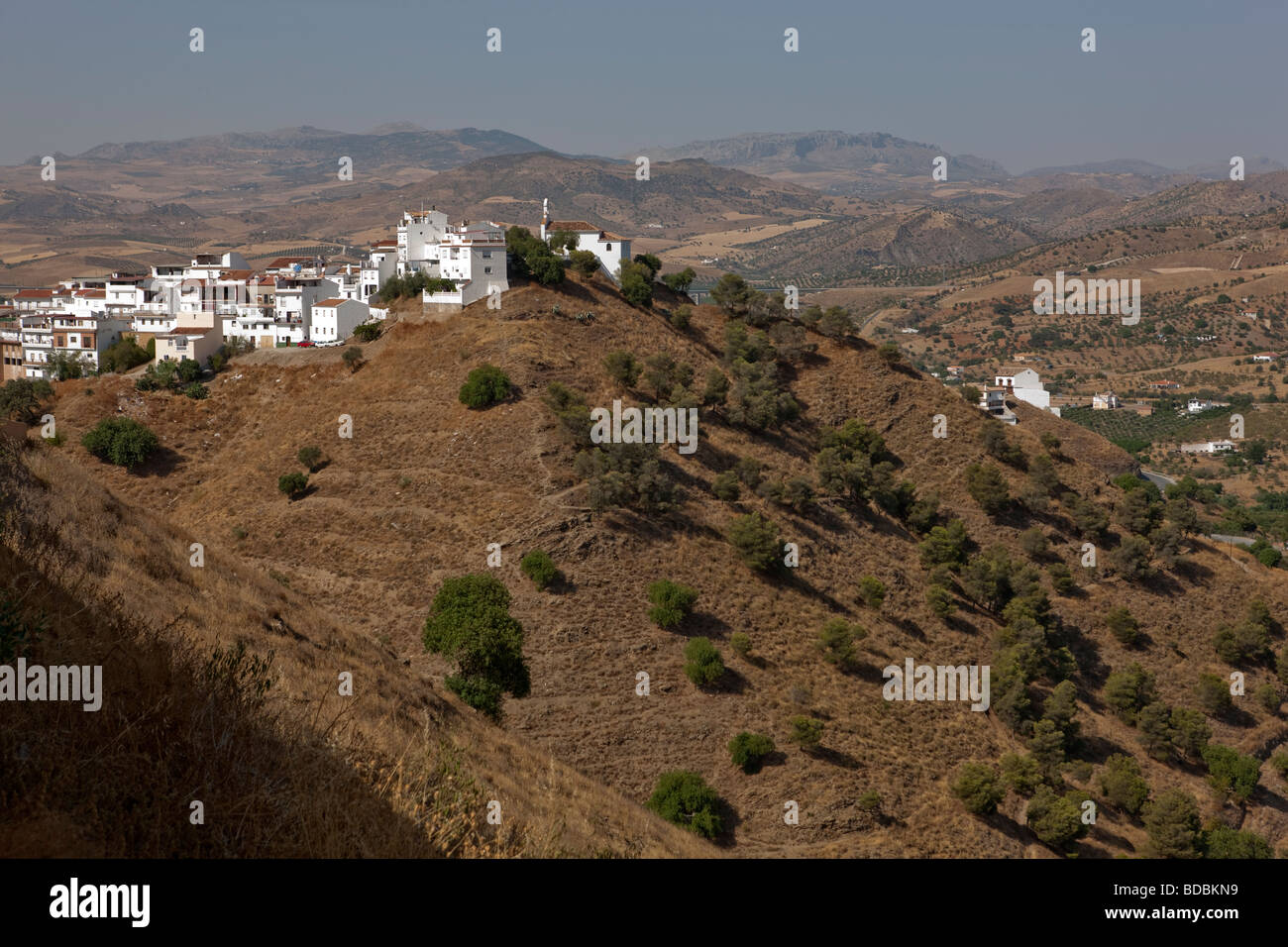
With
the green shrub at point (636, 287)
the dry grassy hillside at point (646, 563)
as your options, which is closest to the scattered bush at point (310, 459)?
the dry grassy hillside at point (646, 563)

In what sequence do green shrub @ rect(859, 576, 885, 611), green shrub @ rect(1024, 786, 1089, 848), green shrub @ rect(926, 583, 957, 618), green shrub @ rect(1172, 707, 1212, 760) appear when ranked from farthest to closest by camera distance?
green shrub @ rect(926, 583, 957, 618) → green shrub @ rect(859, 576, 885, 611) → green shrub @ rect(1172, 707, 1212, 760) → green shrub @ rect(1024, 786, 1089, 848)

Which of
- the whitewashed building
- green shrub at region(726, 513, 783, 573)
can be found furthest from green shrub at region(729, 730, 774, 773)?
the whitewashed building

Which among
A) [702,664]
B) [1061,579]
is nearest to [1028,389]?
[1061,579]

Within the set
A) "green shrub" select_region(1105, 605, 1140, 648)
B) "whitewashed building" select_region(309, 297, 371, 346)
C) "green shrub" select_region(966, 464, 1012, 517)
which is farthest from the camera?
→ "whitewashed building" select_region(309, 297, 371, 346)

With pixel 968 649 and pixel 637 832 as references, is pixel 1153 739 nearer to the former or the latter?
pixel 968 649

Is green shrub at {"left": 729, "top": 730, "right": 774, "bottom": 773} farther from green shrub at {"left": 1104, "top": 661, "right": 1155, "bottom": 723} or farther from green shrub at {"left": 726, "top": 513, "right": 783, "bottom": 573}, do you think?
green shrub at {"left": 1104, "top": 661, "right": 1155, "bottom": 723}

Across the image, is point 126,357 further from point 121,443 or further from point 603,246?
point 603,246
